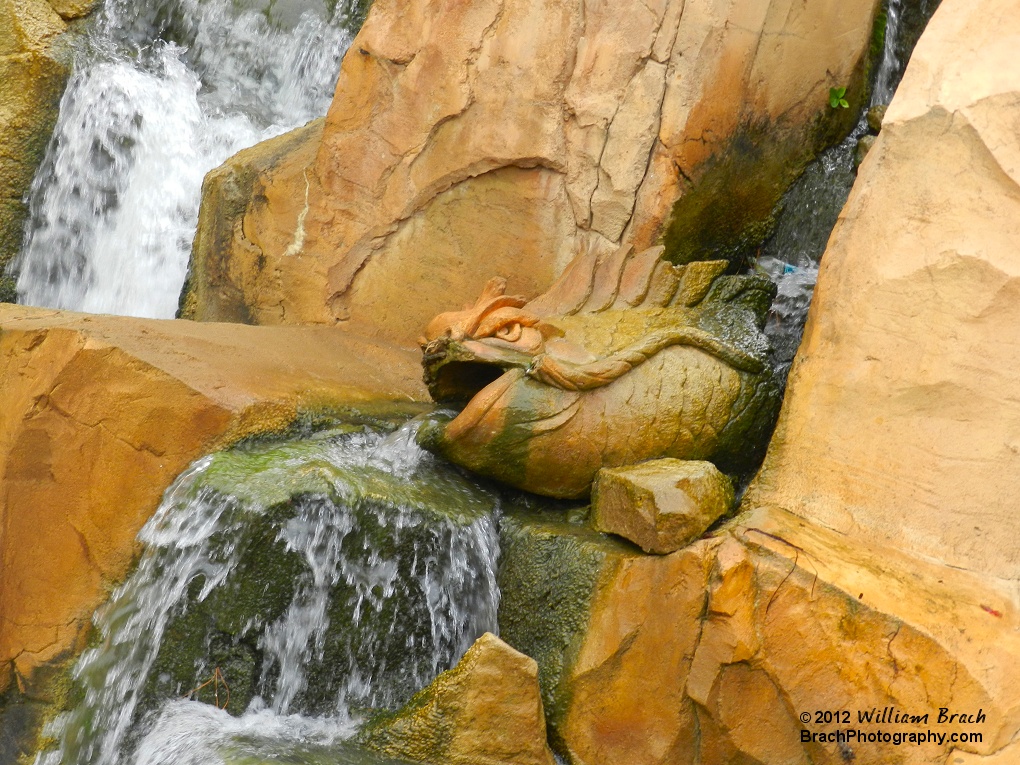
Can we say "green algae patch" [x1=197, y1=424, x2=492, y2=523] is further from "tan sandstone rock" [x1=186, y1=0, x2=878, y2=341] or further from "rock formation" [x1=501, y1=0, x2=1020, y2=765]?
"tan sandstone rock" [x1=186, y1=0, x2=878, y2=341]

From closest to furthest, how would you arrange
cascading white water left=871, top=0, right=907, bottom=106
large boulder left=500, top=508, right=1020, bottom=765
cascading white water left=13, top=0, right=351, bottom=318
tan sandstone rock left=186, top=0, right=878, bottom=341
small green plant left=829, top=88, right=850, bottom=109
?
large boulder left=500, top=508, right=1020, bottom=765
tan sandstone rock left=186, top=0, right=878, bottom=341
small green plant left=829, top=88, right=850, bottom=109
cascading white water left=871, top=0, right=907, bottom=106
cascading white water left=13, top=0, right=351, bottom=318

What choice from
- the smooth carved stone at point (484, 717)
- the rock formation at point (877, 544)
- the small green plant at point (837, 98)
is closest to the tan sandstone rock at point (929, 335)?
the rock formation at point (877, 544)

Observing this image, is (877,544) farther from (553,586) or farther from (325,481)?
(325,481)

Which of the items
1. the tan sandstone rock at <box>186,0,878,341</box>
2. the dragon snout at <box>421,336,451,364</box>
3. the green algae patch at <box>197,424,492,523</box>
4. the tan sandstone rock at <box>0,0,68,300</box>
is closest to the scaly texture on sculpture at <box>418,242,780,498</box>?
the dragon snout at <box>421,336,451,364</box>

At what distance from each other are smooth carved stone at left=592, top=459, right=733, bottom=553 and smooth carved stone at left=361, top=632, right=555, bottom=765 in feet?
→ 1.84

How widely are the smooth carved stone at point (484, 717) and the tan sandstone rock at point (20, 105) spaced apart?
14.9ft

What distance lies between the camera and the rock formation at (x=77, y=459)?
4.16 m

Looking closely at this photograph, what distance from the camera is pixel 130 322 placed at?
4.60m

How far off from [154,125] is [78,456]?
3620 mm

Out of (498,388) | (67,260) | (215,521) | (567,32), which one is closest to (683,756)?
(498,388)

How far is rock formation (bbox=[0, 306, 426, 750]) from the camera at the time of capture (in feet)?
13.6

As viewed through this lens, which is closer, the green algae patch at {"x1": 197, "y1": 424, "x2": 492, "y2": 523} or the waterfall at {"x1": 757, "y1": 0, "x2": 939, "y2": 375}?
the green algae patch at {"x1": 197, "y1": 424, "x2": 492, "y2": 523}

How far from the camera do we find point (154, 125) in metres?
7.24

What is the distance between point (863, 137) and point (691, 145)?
1.20m
